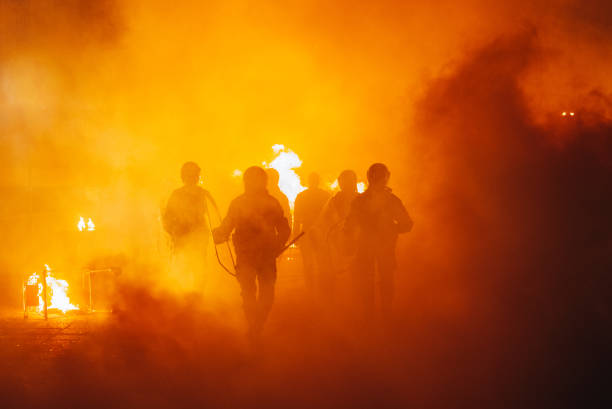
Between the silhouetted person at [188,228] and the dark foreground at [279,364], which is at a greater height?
the silhouetted person at [188,228]

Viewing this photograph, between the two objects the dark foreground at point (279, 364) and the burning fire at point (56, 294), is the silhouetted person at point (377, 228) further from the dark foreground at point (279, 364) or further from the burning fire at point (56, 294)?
the burning fire at point (56, 294)

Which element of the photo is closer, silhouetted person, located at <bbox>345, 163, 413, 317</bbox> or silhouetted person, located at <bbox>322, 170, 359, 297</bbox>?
silhouetted person, located at <bbox>345, 163, 413, 317</bbox>

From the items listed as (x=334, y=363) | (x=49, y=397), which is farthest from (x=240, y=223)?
(x=49, y=397)

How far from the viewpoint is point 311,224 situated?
22.1 ft

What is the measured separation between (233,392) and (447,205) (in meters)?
5.29

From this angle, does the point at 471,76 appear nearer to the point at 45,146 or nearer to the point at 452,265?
the point at 452,265

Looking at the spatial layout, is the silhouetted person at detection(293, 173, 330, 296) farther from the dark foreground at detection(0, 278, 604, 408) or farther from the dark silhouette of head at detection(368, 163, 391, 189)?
the dark silhouette of head at detection(368, 163, 391, 189)

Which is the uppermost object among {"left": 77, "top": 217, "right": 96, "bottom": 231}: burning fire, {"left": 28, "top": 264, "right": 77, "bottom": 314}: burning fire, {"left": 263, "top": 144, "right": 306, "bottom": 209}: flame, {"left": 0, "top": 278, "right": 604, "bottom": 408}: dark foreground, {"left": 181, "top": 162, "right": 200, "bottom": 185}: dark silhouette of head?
{"left": 263, "top": 144, "right": 306, "bottom": 209}: flame

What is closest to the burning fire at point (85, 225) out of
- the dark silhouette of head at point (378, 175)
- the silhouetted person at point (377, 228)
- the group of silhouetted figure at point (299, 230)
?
the group of silhouetted figure at point (299, 230)

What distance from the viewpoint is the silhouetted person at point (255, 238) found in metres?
4.93

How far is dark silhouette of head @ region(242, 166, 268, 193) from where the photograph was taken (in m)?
4.93

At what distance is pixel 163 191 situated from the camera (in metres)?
11.4

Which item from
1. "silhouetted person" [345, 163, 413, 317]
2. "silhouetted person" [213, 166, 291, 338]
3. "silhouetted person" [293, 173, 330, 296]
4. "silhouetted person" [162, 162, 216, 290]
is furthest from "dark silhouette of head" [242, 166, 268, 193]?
"silhouetted person" [293, 173, 330, 296]

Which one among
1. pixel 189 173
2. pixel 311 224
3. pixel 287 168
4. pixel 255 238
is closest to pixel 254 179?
pixel 255 238
